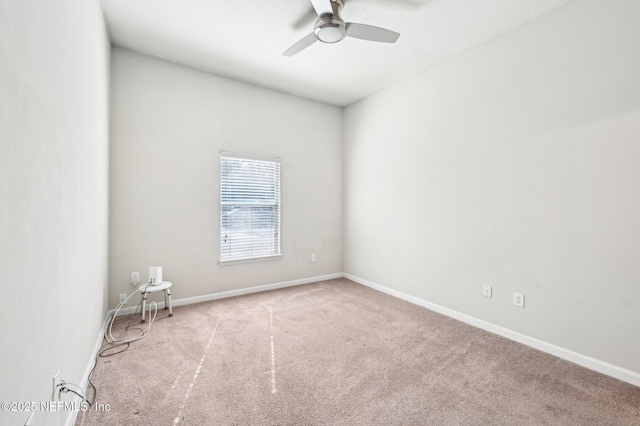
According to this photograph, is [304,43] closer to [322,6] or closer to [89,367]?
[322,6]

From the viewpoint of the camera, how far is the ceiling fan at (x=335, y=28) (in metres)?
2.17

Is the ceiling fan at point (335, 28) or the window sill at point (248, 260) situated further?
the window sill at point (248, 260)

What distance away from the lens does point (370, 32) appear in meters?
2.32

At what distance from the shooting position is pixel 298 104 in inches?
171

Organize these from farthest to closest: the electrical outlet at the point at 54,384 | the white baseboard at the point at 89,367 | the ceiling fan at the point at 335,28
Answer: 1. the ceiling fan at the point at 335,28
2. the white baseboard at the point at 89,367
3. the electrical outlet at the point at 54,384

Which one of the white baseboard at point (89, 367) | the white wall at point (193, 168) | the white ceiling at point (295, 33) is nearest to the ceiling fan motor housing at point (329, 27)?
the white ceiling at point (295, 33)

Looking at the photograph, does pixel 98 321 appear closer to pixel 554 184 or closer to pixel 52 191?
pixel 52 191

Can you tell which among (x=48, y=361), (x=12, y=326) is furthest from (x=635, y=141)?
(x=48, y=361)

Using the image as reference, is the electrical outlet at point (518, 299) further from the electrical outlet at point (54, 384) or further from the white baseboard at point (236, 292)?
the electrical outlet at point (54, 384)

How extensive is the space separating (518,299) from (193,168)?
3829 millimetres

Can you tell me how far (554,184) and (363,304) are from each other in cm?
233

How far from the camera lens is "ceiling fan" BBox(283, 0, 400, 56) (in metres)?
2.17

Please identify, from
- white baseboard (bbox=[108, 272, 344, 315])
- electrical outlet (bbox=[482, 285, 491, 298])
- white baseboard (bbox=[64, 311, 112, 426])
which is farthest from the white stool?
electrical outlet (bbox=[482, 285, 491, 298])

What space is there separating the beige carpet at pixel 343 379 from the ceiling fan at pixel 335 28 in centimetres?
267
